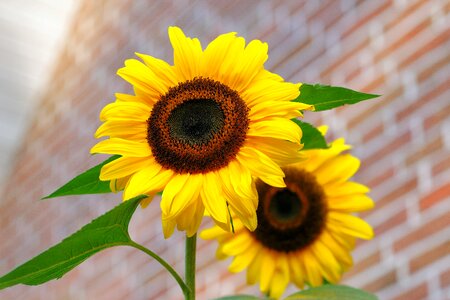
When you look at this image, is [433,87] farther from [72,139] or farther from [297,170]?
[72,139]

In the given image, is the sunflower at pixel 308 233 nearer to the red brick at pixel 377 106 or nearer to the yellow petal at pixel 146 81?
the yellow petal at pixel 146 81

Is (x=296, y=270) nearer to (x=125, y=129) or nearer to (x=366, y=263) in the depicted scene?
(x=125, y=129)

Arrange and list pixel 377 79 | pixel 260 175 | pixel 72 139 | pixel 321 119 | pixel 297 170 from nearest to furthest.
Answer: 1. pixel 260 175
2. pixel 297 170
3. pixel 377 79
4. pixel 321 119
5. pixel 72 139

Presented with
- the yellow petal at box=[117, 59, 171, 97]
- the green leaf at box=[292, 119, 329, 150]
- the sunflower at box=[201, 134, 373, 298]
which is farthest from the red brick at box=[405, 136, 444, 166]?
the yellow petal at box=[117, 59, 171, 97]

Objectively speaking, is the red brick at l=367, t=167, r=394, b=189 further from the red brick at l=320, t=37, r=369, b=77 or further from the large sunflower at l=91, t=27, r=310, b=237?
the large sunflower at l=91, t=27, r=310, b=237

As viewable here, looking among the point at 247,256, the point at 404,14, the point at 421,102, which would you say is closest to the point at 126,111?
the point at 247,256

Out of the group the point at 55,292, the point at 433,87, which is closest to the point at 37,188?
the point at 55,292
